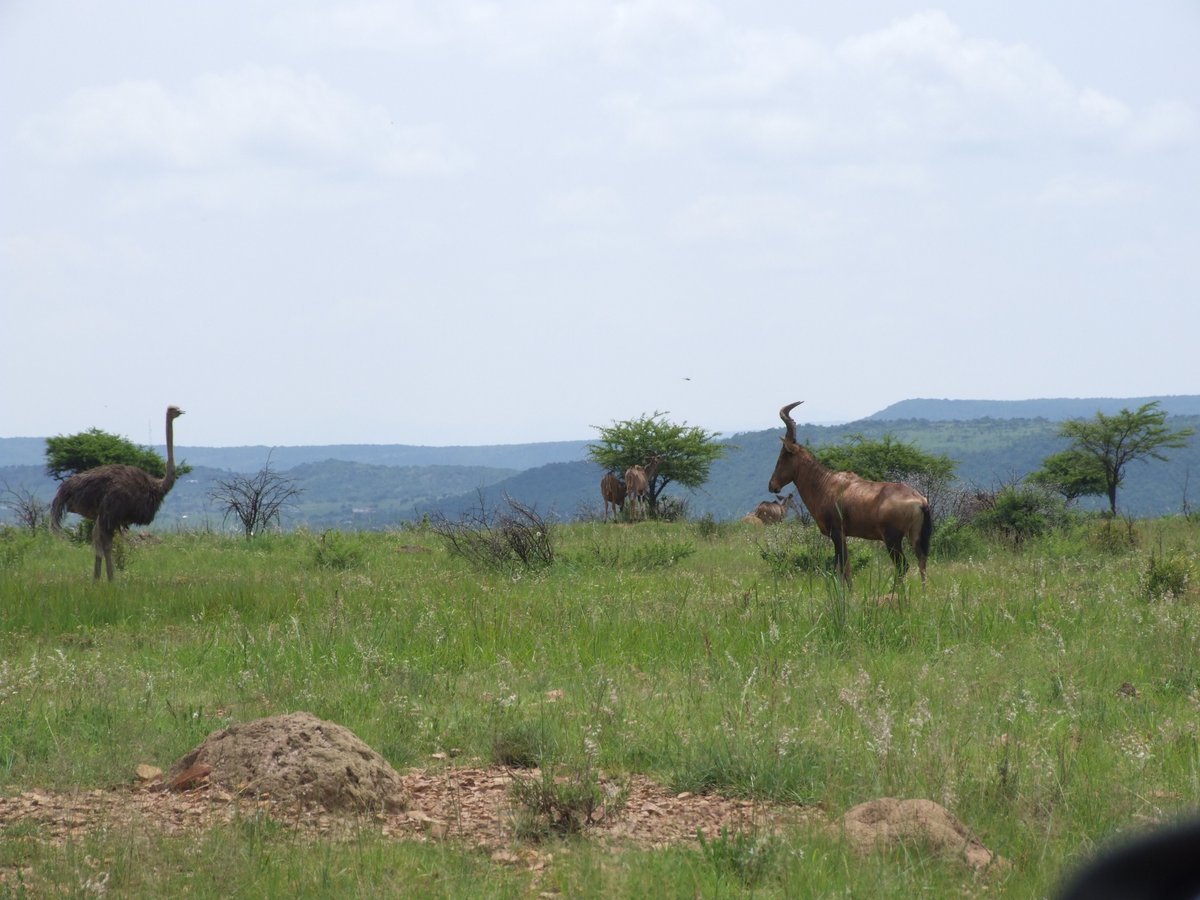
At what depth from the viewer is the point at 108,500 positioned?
45.4 ft

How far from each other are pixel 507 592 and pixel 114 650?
4.00 m

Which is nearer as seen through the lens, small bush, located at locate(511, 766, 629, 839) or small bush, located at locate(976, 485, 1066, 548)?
small bush, located at locate(511, 766, 629, 839)

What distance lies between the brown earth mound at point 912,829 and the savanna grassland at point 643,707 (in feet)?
0.22

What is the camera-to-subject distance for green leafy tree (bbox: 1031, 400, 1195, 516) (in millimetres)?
36000

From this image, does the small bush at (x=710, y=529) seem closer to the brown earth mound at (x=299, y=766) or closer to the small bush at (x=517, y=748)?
the small bush at (x=517, y=748)

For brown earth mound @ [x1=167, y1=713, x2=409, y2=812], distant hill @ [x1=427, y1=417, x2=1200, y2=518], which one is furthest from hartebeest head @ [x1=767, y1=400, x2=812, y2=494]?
distant hill @ [x1=427, y1=417, x2=1200, y2=518]

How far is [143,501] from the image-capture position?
46.8 feet

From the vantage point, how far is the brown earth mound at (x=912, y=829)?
13.9ft

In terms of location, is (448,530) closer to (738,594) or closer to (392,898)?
(738,594)

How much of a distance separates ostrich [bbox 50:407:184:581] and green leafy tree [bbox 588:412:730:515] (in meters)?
22.7

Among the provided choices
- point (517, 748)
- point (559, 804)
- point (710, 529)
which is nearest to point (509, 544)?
point (710, 529)

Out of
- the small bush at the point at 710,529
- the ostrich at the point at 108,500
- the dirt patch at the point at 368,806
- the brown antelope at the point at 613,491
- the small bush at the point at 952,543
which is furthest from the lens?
the brown antelope at the point at 613,491

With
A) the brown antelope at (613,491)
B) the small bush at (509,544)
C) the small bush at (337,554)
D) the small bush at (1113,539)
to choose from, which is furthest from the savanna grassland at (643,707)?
the brown antelope at (613,491)

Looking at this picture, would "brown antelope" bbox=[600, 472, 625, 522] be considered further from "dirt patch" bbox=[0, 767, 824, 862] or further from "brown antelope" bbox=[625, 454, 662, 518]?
"dirt patch" bbox=[0, 767, 824, 862]
